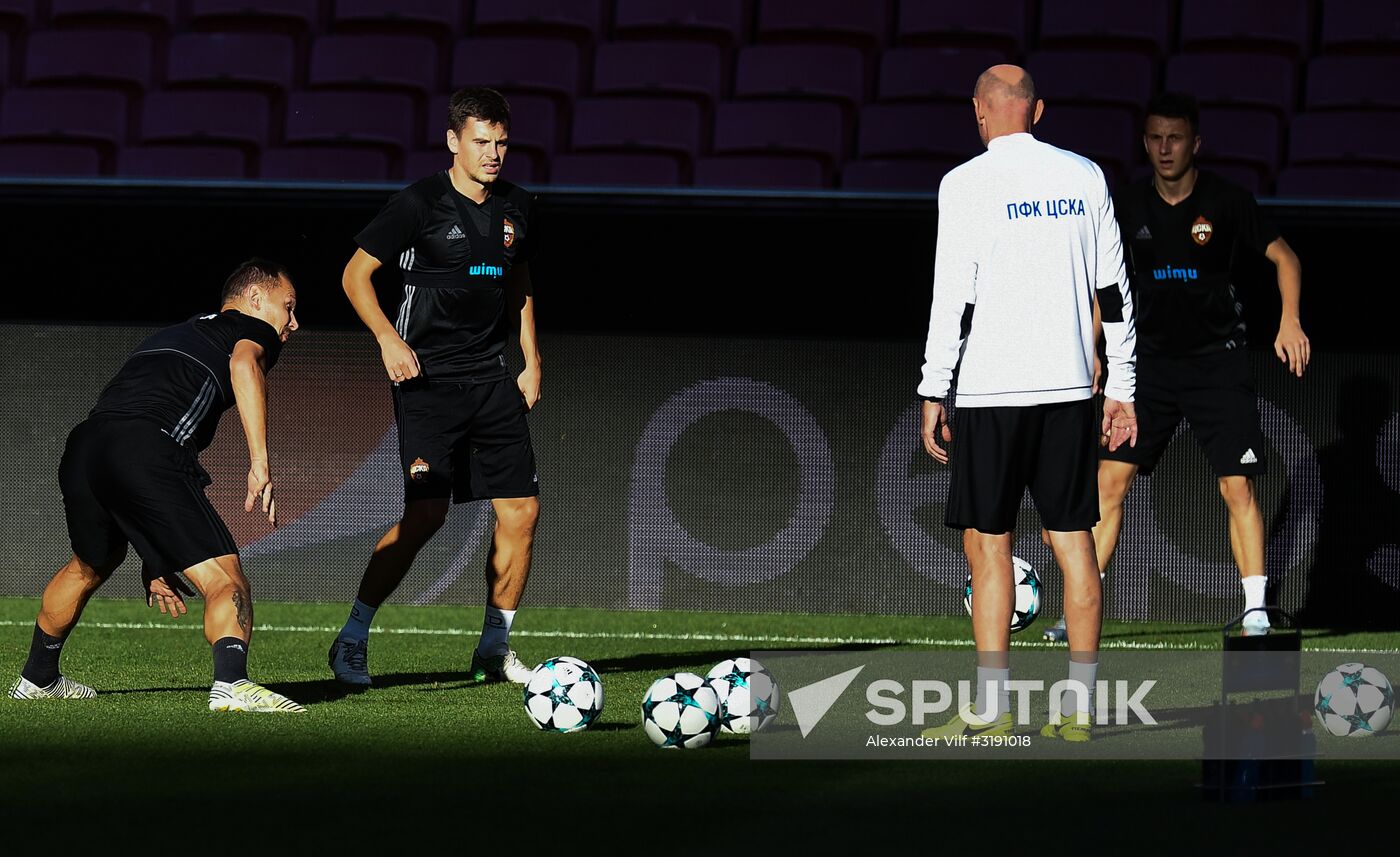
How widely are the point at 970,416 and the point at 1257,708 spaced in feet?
4.09

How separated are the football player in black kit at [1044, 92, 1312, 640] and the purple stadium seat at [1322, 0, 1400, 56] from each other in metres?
4.90

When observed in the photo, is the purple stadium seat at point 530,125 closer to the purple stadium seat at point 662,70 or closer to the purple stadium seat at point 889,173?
the purple stadium seat at point 662,70

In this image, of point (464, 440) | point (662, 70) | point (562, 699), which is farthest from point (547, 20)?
point (562, 699)

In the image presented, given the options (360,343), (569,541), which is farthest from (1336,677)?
(360,343)

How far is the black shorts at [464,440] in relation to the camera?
6.80 meters

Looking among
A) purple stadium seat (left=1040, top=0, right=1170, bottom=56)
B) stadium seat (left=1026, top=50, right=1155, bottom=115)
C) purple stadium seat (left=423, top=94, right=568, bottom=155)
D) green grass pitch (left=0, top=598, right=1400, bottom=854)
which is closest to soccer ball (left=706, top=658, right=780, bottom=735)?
green grass pitch (left=0, top=598, right=1400, bottom=854)

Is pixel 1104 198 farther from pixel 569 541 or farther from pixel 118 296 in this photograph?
pixel 118 296

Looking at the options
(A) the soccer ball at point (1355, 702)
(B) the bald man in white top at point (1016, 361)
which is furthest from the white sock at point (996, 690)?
(A) the soccer ball at point (1355, 702)

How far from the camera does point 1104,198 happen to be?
5.15 metres

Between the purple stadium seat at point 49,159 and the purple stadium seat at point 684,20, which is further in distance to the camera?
the purple stadium seat at point 684,20

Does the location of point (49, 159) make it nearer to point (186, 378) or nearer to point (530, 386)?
point (530, 386)

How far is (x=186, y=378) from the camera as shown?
5.95m

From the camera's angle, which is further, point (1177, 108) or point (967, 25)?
point (967, 25)

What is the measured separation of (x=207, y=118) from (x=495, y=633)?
251 inches
